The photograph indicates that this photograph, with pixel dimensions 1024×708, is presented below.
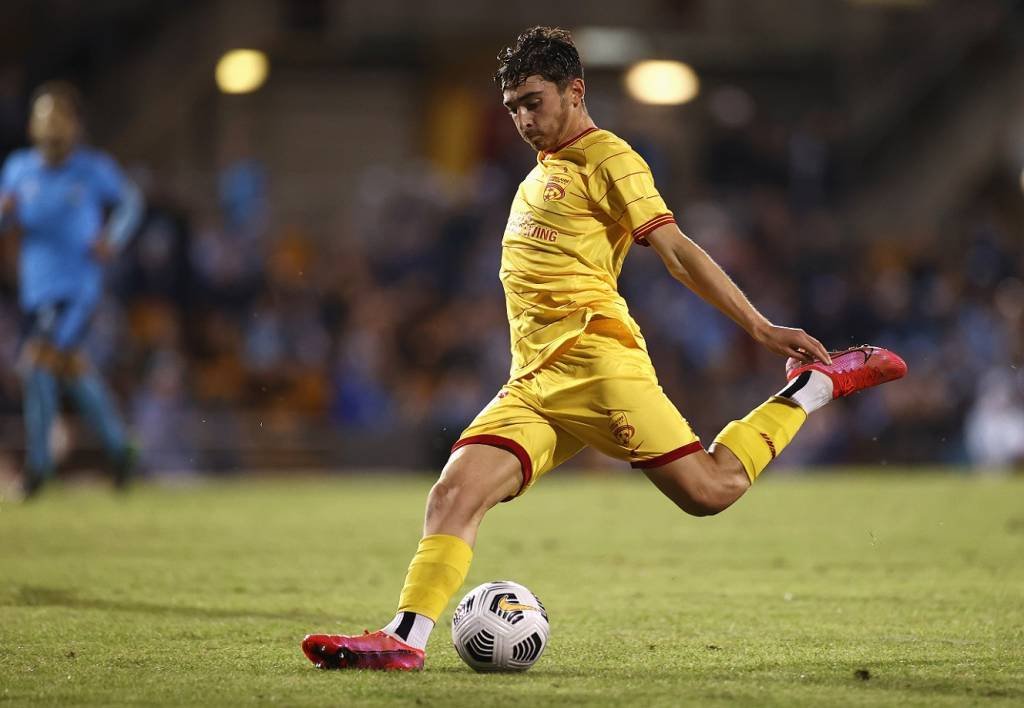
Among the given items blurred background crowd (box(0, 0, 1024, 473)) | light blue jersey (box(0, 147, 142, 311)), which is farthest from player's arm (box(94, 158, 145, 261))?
blurred background crowd (box(0, 0, 1024, 473))

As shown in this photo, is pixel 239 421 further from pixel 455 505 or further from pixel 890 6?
pixel 890 6

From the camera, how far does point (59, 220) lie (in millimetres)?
11102

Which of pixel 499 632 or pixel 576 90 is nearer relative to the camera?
pixel 499 632

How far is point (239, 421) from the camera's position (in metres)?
15.4

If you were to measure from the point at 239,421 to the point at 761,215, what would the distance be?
767 cm

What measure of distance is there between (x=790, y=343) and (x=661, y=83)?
17.9m

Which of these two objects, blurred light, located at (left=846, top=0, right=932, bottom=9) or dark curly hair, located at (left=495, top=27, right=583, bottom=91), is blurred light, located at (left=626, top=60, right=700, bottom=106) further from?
dark curly hair, located at (left=495, top=27, right=583, bottom=91)

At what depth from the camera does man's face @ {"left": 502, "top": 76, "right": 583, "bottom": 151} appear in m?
5.36

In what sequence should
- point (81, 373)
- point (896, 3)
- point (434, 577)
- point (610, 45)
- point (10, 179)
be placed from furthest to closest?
point (896, 3) < point (610, 45) < point (81, 373) < point (10, 179) < point (434, 577)

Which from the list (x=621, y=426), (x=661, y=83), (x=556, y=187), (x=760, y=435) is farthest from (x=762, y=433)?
(x=661, y=83)

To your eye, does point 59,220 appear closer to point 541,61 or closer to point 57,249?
point 57,249

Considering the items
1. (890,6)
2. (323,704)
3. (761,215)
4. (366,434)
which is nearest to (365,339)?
(366,434)

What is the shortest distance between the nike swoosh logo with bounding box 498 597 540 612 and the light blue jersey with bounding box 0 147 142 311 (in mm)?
6548

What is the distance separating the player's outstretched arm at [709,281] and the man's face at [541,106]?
0.51 m
